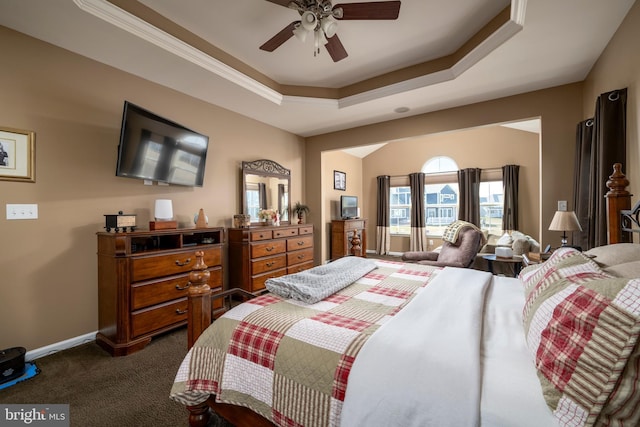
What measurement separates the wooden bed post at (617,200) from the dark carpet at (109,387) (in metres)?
2.79

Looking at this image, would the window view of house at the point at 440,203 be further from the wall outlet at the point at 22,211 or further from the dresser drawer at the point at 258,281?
the wall outlet at the point at 22,211

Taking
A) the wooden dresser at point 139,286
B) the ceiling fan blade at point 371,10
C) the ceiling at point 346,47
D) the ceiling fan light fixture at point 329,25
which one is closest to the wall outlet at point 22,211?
the wooden dresser at point 139,286

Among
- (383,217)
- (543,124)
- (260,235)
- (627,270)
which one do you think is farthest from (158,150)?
(383,217)

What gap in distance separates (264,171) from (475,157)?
15.2ft

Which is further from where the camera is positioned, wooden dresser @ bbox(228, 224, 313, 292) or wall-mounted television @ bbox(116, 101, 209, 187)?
wooden dresser @ bbox(228, 224, 313, 292)

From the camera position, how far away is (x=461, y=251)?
353cm

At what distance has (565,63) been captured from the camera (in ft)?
8.75

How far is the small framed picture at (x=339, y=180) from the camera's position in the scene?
6125 millimetres

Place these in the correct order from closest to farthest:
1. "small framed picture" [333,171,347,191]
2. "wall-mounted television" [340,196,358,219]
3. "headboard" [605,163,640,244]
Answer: "headboard" [605,163,640,244] → "wall-mounted television" [340,196,358,219] → "small framed picture" [333,171,347,191]

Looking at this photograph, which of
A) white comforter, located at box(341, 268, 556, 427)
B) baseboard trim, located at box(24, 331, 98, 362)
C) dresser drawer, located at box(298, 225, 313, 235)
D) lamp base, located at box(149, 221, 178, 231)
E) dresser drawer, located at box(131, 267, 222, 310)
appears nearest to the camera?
white comforter, located at box(341, 268, 556, 427)

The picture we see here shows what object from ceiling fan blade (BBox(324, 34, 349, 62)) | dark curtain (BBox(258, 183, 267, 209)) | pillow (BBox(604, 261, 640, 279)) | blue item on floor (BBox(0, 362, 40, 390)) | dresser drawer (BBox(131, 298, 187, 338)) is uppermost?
ceiling fan blade (BBox(324, 34, 349, 62))

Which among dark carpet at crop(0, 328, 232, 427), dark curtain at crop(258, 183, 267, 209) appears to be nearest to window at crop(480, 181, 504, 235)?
dark curtain at crop(258, 183, 267, 209)

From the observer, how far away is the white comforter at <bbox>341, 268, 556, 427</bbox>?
772 mm

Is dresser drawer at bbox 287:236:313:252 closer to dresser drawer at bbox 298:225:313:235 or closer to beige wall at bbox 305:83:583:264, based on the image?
dresser drawer at bbox 298:225:313:235
